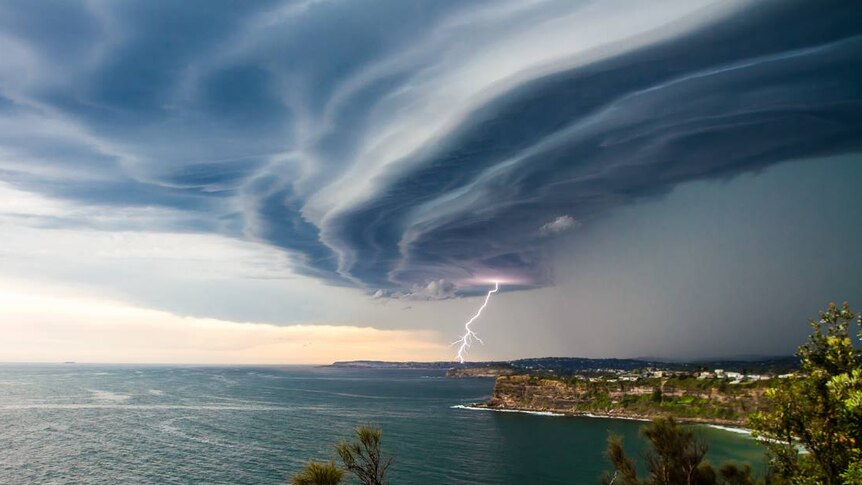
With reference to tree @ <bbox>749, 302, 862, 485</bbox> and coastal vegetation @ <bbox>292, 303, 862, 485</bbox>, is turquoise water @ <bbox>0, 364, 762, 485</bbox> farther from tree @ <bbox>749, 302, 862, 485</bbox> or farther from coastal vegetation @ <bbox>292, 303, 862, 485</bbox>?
tree @ <bbox>749, 302, 862, 485</bbox>

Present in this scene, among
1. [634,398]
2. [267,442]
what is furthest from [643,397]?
[267,442]

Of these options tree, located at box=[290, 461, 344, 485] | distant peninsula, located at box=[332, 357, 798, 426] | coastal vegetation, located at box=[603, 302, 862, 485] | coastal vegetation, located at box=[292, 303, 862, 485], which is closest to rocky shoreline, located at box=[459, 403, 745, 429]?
distant peninsula, located at box=[332, 357, 798, 426]

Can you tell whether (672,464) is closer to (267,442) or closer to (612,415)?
(267,442)

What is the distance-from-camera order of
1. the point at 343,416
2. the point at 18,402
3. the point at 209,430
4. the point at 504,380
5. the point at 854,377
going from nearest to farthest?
1. the point at 854,377
2. the point at 209,430
3. the point at 343,416
4. the point at 18,402
5. the point at 504,380

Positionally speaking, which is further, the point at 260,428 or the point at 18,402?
the point at 18,402

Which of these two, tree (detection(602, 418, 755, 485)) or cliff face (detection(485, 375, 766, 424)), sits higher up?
tree (detection(602, 418, 755, 485))

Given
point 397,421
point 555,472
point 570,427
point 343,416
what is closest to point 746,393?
point 570,427

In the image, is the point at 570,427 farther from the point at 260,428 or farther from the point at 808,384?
the point at 808,384
